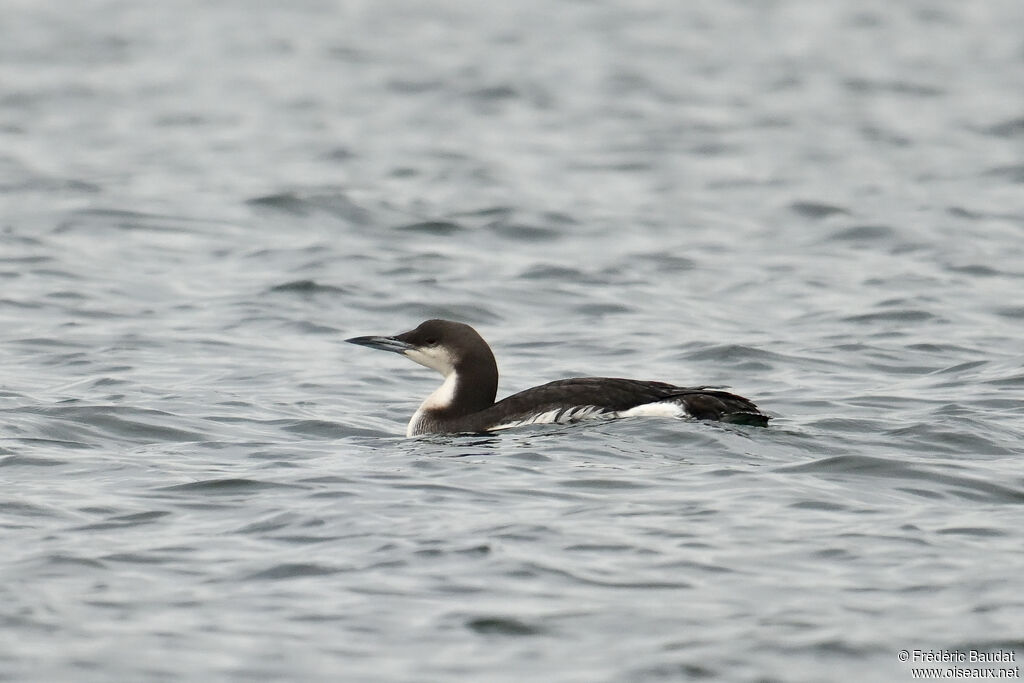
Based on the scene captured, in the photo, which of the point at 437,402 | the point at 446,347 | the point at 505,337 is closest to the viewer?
the point at 437,402

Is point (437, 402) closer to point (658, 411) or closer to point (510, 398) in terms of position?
point (510, 398)

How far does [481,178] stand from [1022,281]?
19.3 feet

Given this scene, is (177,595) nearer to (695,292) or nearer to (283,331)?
(283,331)

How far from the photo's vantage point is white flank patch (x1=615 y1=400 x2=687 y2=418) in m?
8.48

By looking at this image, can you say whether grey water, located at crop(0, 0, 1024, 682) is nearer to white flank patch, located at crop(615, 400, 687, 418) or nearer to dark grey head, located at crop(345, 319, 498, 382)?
white flank patch, located at crop(615, 400, 687, 418)

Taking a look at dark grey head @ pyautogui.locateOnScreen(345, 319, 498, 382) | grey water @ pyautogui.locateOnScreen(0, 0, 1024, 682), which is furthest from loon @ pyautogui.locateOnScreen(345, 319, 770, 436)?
grey water @ pyautogui.locateOnScreen(0, 0, 1024, 682)

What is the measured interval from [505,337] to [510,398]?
312 cm

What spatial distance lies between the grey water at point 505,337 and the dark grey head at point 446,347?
438 millimetres

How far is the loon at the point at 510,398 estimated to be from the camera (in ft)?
27.9

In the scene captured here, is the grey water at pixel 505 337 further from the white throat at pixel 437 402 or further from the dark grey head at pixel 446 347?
the dark grey head at pixel 446 347

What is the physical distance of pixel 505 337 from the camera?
11930 mm

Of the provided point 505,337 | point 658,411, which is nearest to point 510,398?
point 658,411

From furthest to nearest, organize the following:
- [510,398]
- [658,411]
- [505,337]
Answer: [505,337] < [510,398] < [658,411]

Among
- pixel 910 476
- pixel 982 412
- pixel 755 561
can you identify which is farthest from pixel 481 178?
pixel 755 561
